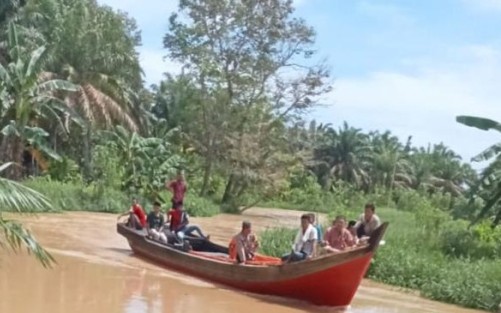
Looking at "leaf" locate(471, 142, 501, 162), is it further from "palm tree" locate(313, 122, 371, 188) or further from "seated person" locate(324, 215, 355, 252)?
"palm tree" locate(313, 122, 371, 188)

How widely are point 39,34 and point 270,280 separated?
62.1 feet

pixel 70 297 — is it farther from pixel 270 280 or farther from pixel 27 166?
pixel 27 166

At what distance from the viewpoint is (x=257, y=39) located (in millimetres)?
36594

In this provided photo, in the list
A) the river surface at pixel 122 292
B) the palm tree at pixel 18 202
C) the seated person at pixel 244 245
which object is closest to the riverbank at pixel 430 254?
the river surface at pixel 122 292

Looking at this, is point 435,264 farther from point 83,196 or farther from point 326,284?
point 83,196

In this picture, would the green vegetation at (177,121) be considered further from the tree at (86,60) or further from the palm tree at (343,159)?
the palm tree at (343,159)

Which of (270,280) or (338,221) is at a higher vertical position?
(338,221)

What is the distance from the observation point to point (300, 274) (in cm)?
1245

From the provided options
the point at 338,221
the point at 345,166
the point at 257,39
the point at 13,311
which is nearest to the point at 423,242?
the point at 338,221

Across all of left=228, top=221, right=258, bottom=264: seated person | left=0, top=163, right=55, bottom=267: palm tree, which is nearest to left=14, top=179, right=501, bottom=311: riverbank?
left=228, top=221, right=258, bottom=264: seated person

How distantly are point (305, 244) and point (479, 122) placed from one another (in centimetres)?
685

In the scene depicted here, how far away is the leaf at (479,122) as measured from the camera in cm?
1780

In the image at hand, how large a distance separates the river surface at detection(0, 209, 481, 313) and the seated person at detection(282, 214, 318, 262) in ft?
2.39

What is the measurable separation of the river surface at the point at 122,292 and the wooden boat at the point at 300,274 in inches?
6.4
